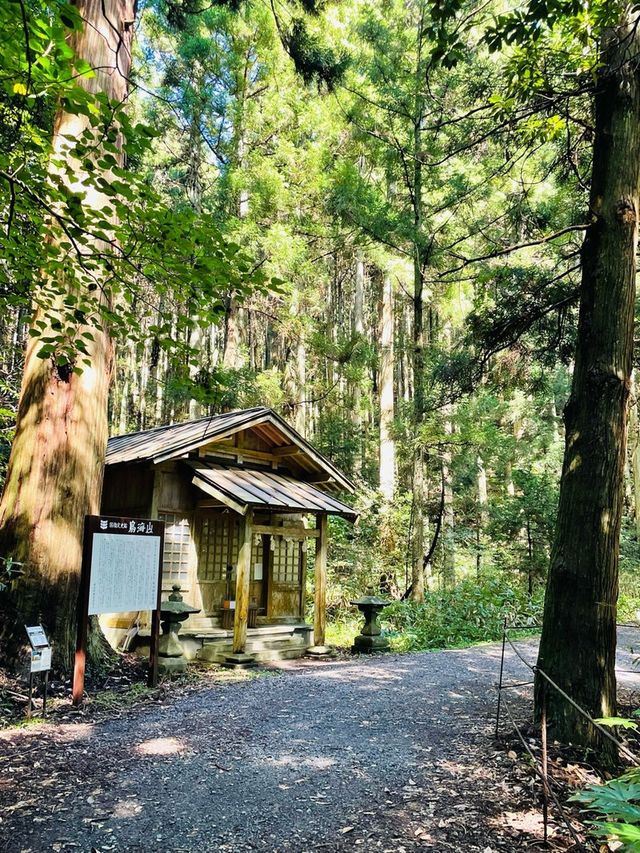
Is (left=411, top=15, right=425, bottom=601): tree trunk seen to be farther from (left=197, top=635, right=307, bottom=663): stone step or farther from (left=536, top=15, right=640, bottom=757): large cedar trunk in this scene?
(left=536, top=15, right=640, bottom=757): large cedar trunk

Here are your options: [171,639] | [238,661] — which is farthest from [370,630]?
[171,639]

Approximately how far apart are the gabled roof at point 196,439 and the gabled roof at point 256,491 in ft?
1.94

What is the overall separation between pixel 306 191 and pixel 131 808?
19887mm

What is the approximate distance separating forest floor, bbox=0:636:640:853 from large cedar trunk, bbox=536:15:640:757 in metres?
0.68

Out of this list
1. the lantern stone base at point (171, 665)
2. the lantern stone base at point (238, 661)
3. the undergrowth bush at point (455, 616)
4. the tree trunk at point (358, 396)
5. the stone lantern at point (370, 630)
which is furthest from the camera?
the tree trunk at point (358, 396)

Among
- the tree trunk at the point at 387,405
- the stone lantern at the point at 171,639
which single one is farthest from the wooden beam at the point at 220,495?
the tree trunk at the point at 387,405

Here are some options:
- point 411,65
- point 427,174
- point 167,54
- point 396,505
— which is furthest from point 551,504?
point 167,54

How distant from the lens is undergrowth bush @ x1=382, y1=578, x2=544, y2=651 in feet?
40.8

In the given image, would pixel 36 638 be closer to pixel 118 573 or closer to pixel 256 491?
pixel 118 573

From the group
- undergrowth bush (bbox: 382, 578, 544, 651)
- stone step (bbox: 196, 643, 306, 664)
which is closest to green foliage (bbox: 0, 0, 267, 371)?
stone step (bbox: 196, 643, 306, 664)

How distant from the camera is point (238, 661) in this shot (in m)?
9.34

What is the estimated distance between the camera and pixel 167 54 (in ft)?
67.4

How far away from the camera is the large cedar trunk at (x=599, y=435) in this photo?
14.8 feet

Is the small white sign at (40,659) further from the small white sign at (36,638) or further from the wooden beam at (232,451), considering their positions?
the wooden beam at (232,451)
